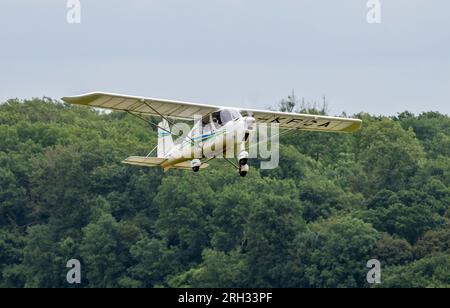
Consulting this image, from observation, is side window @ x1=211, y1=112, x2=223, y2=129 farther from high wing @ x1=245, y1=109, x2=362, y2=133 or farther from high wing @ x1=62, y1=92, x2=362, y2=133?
high wing @ x1=245, y1=109, x2=362, y2=133

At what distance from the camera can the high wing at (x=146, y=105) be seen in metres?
63.1

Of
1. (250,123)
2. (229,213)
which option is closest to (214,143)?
(250,123)

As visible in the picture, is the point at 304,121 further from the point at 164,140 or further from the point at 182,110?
the point at 182,110

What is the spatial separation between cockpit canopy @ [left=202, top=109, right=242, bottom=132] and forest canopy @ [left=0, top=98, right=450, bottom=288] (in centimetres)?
3364

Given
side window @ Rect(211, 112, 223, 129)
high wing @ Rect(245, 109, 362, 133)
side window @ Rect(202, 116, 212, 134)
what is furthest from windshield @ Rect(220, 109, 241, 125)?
high wing @ Rect(245, 109, 362, 133)

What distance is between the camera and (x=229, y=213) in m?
110

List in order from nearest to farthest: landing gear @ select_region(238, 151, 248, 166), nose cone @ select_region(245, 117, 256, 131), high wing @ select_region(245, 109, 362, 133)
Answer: landing gear @ select_region(238, 151, 248, 166)
nose cone @ select_region(245, 117, 256, 131)
high wing @ select_region(245, 109, 362, 133)

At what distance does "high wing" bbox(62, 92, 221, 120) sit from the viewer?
207 feet

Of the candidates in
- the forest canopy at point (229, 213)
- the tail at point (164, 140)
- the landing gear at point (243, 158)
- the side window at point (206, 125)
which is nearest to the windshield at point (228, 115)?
the side window at point (206, 125)

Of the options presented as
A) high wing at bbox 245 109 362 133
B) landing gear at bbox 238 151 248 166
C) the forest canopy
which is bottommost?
the forest canopy
